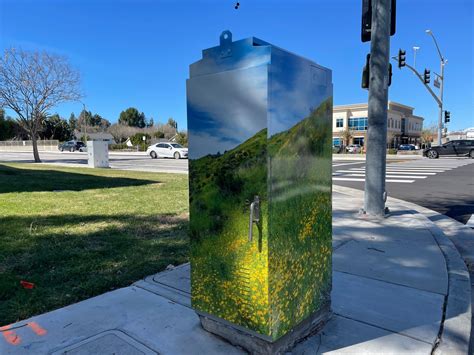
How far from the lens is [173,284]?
11.7 ft

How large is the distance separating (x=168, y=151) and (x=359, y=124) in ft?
141

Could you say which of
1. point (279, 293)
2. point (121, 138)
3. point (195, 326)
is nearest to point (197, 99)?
point (279, 293)

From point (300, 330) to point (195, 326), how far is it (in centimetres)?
82

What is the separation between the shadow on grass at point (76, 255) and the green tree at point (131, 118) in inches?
3802

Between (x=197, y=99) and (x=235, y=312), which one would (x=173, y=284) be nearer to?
(x=235, y=312)

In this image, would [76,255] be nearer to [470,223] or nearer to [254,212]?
[254,212]

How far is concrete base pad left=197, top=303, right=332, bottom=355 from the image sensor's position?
2.30m

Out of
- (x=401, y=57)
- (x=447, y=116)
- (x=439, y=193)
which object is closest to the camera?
(x=439, y=193)

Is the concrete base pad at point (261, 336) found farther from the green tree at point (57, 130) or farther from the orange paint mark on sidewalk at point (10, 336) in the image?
the green tree at point (57, 130)

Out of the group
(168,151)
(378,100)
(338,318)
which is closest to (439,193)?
(378,100)

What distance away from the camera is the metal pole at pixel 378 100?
255 inches

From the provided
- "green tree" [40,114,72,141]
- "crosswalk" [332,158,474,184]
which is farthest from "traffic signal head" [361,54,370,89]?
"green tree" [40,114,72,141]

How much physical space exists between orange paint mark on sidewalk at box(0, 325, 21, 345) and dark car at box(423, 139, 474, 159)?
32.4 m

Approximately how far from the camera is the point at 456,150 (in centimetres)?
2867
